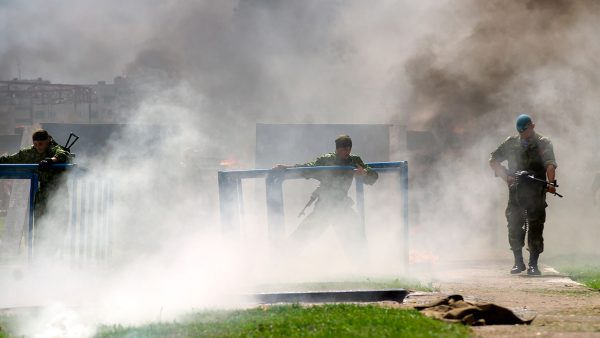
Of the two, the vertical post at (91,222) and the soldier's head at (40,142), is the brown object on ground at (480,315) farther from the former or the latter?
the soldier's head at (40,142)

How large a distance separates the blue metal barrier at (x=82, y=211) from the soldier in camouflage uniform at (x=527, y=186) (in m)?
4.59

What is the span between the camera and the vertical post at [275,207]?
958cm

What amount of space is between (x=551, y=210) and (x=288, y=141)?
9.78 metres

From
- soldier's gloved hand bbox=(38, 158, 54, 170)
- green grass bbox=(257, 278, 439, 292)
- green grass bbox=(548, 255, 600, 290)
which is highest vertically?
soldier's gloved hand bbox=(38, 158, 54, 170)

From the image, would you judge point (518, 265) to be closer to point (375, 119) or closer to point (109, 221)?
point (109, 221)

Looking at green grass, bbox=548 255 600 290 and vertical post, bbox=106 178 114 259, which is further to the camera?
vertical post, bbox=106 178 114 259

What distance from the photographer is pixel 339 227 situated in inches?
390

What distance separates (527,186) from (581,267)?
1531 mm

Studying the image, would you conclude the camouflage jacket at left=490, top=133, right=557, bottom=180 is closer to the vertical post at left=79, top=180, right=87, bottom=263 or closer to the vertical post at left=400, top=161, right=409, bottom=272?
the vertical post at left=400, top=161, right=409, bottom=272

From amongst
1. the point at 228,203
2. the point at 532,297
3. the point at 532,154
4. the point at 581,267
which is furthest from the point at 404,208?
the point at 581,267

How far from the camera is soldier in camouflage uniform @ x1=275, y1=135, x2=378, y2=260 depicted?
9.80m

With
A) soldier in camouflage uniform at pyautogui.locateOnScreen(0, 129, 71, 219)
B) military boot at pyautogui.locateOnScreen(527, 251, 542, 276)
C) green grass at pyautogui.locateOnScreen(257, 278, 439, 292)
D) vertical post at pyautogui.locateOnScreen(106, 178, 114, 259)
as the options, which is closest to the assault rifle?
military boot at pyautogui.locateOnScreen(527, 251, 542, 276)

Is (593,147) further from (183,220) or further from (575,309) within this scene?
(575,309)

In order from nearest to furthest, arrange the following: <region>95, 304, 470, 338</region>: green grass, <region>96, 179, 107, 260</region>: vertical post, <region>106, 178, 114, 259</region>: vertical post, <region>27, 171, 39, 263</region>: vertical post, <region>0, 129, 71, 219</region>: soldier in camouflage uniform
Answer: <region>95, 304, 470, 338</region>: green grass
<region>27, 171, 39, 263</region>: vertical post
<region>0, 129, 71, 219</region>: soldier in camouflage uniform
<region>96, 179, 107, 260</region>: vertical post
<region>106, 178, 114, 259</region>: vertical post
